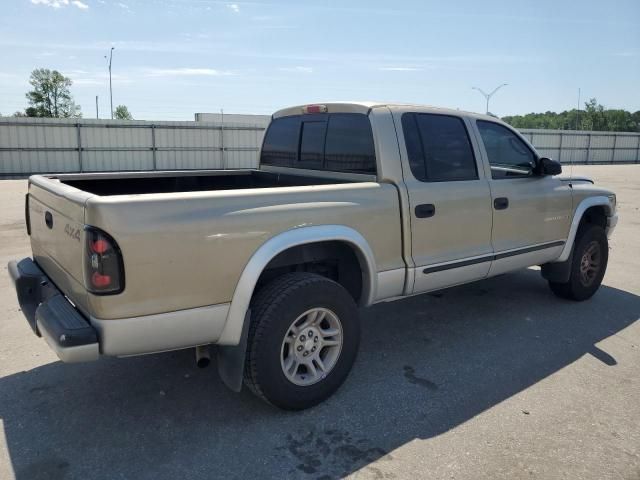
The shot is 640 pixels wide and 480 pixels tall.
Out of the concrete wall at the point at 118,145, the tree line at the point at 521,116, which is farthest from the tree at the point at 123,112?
the concrete wall at the point at 118,145

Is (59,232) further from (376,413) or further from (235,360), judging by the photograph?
(376,413)

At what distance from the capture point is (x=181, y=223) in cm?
262

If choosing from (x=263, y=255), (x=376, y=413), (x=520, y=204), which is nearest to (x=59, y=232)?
(x=263, y=255)

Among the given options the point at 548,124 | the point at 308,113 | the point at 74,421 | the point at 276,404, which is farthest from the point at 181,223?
the point at 548,124

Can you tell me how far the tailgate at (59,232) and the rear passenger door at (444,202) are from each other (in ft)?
6.95

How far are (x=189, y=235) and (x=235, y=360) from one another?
79 centimetres

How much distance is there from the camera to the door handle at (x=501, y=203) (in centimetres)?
428

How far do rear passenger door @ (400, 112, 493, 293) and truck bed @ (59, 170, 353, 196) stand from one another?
591 mm

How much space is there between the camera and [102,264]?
8.18ft

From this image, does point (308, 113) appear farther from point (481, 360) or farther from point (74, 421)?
point (74, 421)

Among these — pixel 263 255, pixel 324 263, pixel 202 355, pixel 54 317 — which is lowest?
pixel 202 355

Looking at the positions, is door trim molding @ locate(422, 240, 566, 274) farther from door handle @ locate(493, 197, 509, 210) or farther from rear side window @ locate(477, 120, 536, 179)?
rear side window @ locate(477, 120, 536, 179)

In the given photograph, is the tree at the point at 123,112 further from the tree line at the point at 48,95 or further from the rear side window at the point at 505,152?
the rear side window at the point at 505,152

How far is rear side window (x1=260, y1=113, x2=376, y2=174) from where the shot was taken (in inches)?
149
